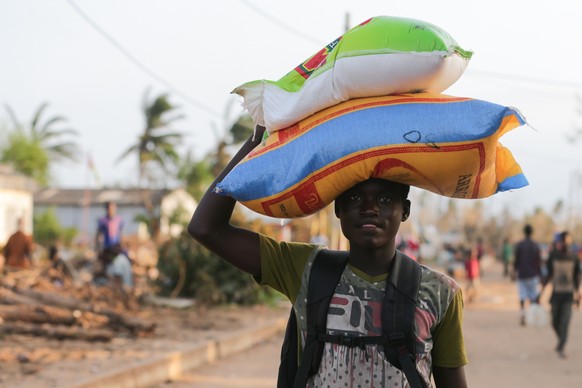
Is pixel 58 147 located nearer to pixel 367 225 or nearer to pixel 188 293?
pixel 188 293

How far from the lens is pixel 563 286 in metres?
11.0

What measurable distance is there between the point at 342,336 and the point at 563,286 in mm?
9268

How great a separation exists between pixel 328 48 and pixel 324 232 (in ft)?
79.6

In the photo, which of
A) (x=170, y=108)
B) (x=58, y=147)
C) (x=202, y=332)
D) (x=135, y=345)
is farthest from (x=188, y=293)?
(x=58, y=147)

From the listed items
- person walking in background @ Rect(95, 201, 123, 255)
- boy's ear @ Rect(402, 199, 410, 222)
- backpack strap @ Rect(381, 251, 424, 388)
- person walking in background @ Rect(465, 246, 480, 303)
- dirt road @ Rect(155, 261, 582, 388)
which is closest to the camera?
backpack strap @ Rect(381, 251, 424, 388)

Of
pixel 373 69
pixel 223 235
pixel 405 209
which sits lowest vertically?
pixel 223 235

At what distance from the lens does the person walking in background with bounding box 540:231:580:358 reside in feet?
36.1

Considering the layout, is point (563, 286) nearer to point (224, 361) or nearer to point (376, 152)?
point (224, 361)

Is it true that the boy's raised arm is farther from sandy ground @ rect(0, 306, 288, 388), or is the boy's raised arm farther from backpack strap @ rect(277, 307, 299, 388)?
sandy ground @ rect(0, 306, 288, 388)

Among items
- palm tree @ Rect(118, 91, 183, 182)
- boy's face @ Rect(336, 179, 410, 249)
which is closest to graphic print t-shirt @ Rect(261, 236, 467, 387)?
boy's face @ Rect(336, 179, 410, 249)

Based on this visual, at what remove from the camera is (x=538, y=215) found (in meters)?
102

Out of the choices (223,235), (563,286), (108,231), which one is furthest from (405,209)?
(108,231)

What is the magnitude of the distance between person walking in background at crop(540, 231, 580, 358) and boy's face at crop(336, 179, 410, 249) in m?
9.06

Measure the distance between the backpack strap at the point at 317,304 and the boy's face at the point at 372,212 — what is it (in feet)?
0.34
